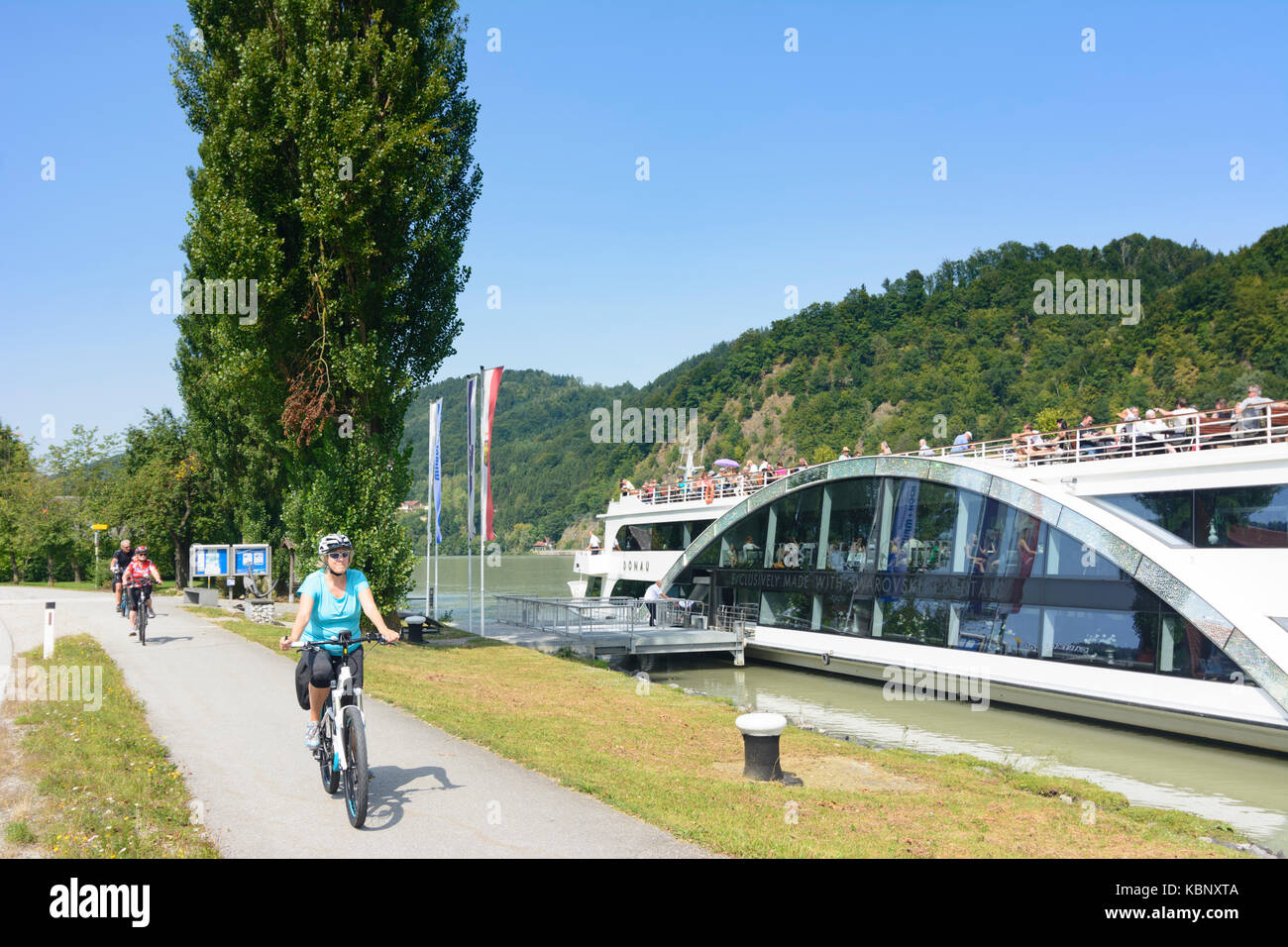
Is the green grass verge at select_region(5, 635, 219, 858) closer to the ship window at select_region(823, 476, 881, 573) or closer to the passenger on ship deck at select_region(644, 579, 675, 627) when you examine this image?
the ship window at select_region(823, 476, 881, 573)

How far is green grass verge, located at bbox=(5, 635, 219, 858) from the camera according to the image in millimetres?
6090

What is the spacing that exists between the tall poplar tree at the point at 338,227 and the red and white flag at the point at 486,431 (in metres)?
1.88

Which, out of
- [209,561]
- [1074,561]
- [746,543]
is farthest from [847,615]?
[209,561]

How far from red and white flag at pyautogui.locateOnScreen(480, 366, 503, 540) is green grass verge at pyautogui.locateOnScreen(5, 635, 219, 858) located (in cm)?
1312

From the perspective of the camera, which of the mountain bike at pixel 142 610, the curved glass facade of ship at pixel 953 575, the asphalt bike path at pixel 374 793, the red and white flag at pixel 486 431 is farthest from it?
the red and white flag at pixel 486 431

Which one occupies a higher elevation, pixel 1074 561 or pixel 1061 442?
pixel 1061 442

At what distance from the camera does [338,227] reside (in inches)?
760

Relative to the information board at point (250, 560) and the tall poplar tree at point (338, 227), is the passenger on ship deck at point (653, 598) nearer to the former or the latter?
the tall poplar tree at point (338, 227)

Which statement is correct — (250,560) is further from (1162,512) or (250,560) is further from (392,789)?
(1162,512)

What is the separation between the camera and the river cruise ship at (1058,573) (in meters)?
15.6

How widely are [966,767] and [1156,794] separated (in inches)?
118

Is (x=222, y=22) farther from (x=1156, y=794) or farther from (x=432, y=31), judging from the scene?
(x=1156, y=794)

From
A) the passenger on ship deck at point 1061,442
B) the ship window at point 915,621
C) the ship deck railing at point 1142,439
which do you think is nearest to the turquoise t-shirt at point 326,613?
the ship deck railing at point 1142,439

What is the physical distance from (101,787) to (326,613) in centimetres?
251
